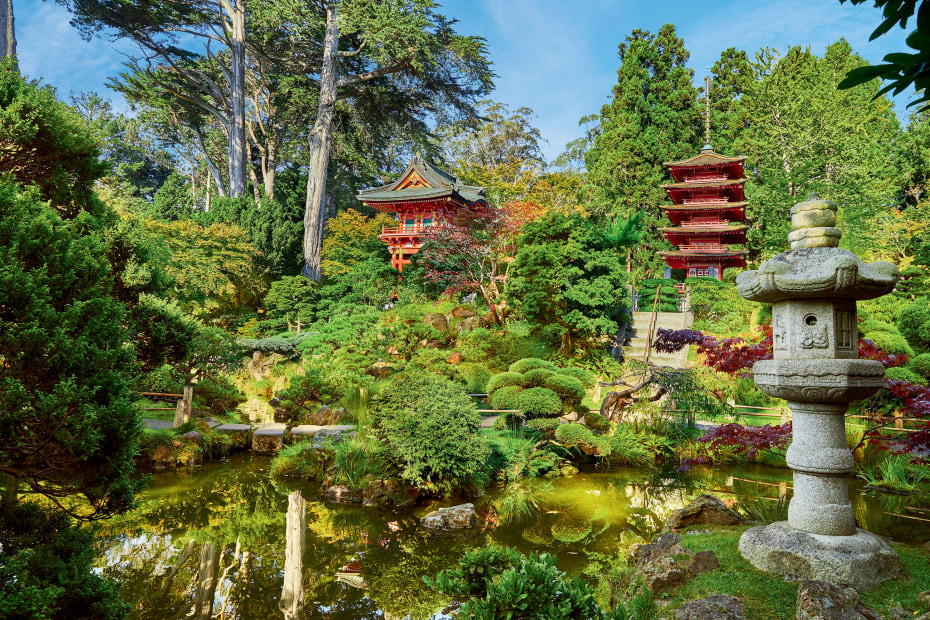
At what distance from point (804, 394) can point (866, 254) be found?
13.9m

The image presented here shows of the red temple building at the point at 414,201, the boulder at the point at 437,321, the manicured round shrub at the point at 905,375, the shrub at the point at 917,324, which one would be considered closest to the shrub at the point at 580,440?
the manicured round shrub at the point at 905,375

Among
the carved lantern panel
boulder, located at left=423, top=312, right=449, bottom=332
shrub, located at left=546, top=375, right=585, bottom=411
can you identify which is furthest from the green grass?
boulder, located at left=423, top=312, right=449, bottom=332

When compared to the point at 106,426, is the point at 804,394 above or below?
above

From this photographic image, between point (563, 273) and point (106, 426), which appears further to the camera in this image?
point (563, 273)

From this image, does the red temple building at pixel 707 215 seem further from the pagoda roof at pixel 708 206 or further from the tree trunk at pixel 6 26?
the tree trunk at pixel 6 26

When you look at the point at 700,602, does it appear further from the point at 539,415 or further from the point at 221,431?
the point at 221,431

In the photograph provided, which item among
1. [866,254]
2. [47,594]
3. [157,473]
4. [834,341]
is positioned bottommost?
[157,473]

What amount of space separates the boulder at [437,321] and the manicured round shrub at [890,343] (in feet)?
A: 32.2

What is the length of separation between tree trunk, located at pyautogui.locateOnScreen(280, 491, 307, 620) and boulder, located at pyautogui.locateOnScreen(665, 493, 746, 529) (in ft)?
11.2

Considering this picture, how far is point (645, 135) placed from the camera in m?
23.4

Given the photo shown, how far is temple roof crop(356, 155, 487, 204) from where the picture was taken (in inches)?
745

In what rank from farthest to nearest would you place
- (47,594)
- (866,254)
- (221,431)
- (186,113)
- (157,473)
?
(186,113), (866,254), (221,431), (157,473), (47,594)

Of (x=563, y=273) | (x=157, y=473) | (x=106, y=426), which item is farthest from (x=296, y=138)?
(x=106, y=426)

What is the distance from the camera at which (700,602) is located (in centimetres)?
293
